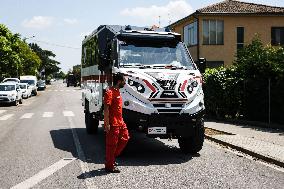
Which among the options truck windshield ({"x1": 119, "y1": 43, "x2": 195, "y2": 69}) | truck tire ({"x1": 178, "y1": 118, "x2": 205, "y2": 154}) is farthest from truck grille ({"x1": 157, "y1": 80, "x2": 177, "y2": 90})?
truck tire ({"x1": 178, "y1": 118, "x2": 205, "y2": 154})

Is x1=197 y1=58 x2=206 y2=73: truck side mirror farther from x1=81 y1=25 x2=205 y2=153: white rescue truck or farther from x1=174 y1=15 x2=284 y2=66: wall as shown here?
x1=174 y1=15 x2=284 y2=66: wall

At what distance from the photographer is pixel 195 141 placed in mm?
9781

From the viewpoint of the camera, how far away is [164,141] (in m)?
12.2

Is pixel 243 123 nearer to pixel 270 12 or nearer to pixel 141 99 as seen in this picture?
pixel 141 99

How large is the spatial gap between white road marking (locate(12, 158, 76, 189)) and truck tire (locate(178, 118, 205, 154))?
263 cm

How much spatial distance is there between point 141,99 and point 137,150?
191cm

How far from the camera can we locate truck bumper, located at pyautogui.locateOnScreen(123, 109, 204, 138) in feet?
29.5

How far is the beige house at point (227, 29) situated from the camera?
36.5m

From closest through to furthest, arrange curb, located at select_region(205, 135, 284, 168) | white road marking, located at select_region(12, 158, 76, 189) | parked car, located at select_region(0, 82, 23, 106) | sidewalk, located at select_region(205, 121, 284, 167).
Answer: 1. white road marking, located at select_region(12, 158, 76, 189)
2. curb, located at select_region(205, 135, 284, 168)
3. sidewalk, located at select_region(205, 121, 284, 167)
4. parked car, located at select_region(0, 82, 23, 106)

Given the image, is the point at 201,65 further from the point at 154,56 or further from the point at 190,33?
the point at 190,33

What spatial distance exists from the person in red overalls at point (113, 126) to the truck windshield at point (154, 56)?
1.71 m

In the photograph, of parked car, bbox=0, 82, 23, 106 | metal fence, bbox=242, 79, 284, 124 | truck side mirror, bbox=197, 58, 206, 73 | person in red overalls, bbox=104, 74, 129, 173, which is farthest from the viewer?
A: parked car, bbox=0, 82, 23, 106

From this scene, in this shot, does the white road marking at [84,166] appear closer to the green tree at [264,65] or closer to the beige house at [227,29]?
the green tree at [264,65]

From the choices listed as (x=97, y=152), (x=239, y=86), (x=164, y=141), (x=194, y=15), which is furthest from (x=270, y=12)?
(x=97, y=152)
